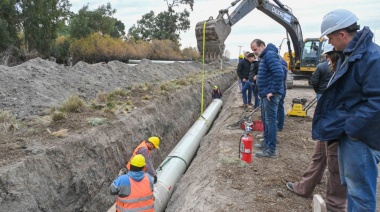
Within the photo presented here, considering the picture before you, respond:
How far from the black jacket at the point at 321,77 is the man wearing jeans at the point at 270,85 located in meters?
0.57

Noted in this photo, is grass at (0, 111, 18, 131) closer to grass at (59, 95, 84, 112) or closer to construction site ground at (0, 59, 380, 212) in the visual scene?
construction site ground at (0, 59, 380, 212)

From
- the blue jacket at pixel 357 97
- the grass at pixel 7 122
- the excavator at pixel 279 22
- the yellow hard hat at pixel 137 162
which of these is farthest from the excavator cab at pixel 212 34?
the blue jacket at pixel 357 97

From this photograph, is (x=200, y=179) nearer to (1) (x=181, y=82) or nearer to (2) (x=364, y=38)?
(2) (x=364, y=38)

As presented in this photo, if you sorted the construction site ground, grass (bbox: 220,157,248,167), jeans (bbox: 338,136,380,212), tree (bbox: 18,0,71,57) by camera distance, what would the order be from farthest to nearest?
tree (bbox: 18,0,71,57)
grass (bbox: 220,157,248,167)
the construction site ground
jeans (bbox: 338,136,380,212)

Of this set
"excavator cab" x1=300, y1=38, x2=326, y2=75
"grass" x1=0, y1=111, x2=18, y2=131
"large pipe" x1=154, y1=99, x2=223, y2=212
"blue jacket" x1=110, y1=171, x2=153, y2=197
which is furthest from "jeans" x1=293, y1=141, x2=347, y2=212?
"excavator cab" x1=300, y1=38, x2=326, y2=75

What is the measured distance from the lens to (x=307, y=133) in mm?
8070

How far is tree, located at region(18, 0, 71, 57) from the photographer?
15078mm

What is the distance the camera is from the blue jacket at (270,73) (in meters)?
5.59

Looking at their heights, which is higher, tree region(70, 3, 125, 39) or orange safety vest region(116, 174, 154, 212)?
tree region(70, 3, 125, 39)

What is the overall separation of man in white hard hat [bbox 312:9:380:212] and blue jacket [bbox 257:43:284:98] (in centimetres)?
257

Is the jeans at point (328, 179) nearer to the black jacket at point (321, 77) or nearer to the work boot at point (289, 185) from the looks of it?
the work boot at point (289, 185)

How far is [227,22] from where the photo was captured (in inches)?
427

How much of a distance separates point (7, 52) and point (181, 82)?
27.3ft

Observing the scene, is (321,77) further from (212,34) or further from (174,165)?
(212,34)
